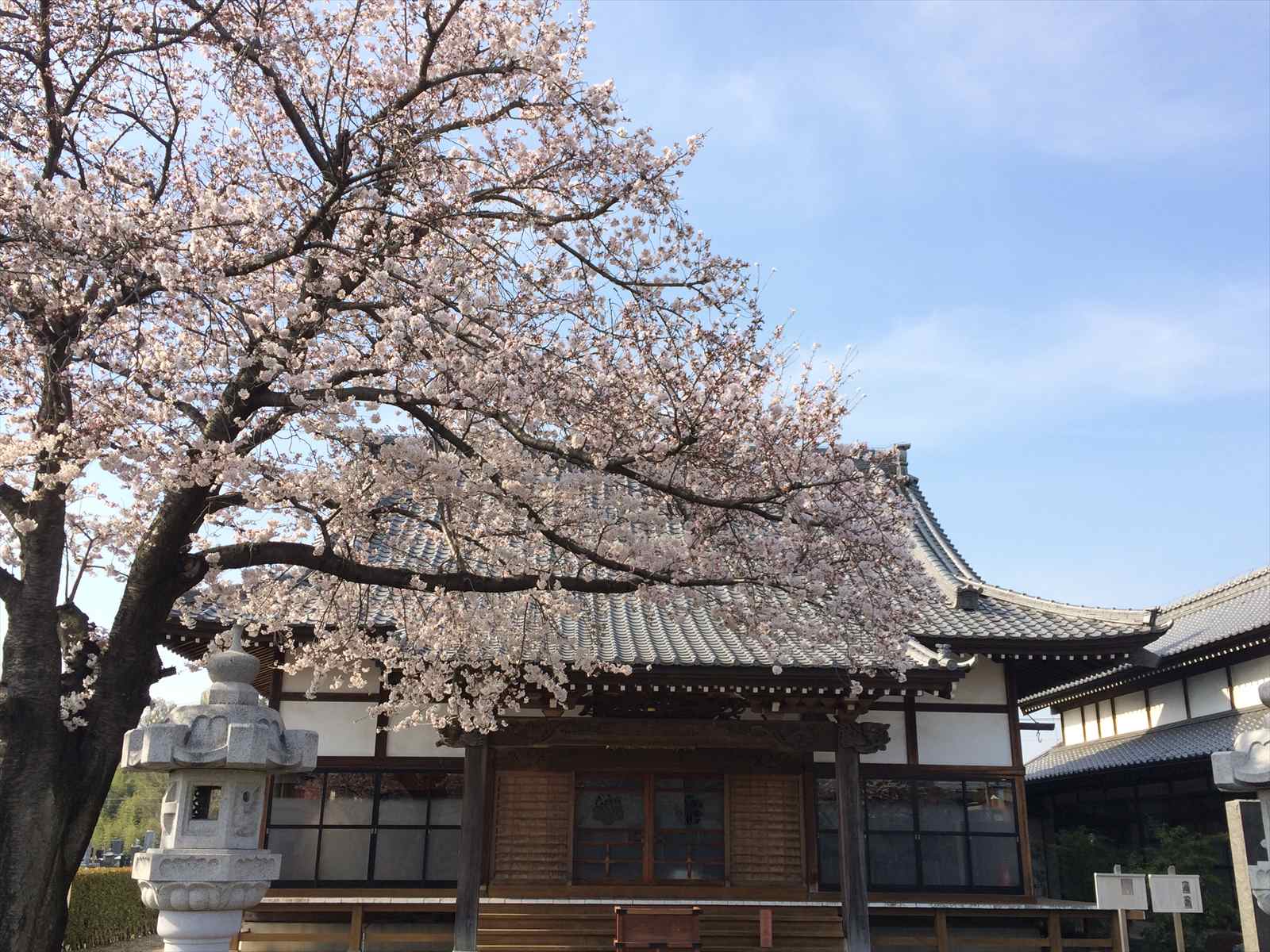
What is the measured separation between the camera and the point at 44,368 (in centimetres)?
654

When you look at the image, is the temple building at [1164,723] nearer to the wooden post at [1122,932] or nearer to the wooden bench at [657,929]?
the wooden post at [1122,932]

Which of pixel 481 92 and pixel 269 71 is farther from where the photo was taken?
pixel 481 92

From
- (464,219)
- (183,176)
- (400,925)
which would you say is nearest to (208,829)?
(464,219)

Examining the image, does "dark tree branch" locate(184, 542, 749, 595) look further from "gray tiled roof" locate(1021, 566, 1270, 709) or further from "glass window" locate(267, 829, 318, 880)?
"gray tiled roof" locate(1021, 566, 1270, 709)

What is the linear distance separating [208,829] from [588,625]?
274 inches

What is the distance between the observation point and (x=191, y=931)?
5.28m

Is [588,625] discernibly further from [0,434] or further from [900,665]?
[0,434]

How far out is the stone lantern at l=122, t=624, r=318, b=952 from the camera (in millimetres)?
5309

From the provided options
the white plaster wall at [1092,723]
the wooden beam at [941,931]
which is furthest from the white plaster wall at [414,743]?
the white plaster wall at [1092,723]

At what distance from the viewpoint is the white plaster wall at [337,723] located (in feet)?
39.1

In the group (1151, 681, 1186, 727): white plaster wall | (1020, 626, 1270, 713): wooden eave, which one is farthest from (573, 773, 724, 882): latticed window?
(1151, 681, 1186, 727): white plaster wall

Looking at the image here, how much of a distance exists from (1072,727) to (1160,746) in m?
5.79

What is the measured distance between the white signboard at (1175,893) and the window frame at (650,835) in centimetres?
451

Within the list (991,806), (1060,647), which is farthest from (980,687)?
(991,806)
